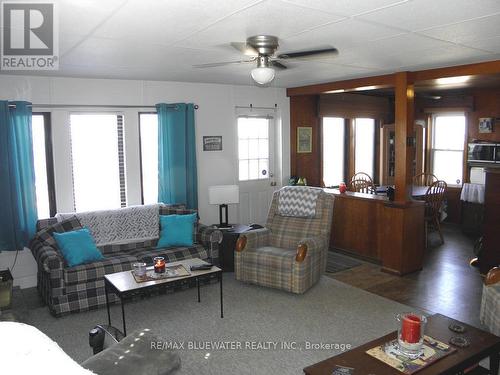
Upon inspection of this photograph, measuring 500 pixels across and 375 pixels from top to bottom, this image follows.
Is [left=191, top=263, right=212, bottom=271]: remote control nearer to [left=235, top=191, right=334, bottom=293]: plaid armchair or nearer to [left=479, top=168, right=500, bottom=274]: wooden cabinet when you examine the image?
[left=235, top=191, right=334, bottom=293]: plaid armchair

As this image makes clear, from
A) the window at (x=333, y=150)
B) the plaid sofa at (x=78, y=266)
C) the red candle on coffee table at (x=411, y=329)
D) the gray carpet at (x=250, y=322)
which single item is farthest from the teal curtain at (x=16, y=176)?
the window at (x=333, y=150)

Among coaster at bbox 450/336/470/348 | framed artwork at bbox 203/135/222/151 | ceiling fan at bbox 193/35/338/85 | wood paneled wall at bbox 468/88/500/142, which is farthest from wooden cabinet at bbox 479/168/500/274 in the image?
framed artwork at bbox 203/135/222/151

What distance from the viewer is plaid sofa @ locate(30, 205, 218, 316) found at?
389 centimetres

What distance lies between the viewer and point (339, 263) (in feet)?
17.9

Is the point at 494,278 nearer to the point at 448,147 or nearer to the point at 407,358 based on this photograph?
the point at 407,358

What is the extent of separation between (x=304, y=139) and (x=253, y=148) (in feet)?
3.05

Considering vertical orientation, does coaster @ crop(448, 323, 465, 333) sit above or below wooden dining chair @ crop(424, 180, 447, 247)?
below

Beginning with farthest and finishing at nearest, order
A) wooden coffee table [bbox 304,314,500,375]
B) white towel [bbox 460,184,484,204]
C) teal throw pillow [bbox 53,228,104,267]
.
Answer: white towel [bbox 460,184,484,204] → teal throw pillow [bbox 53,228,104,267] → wooden coffee table [bbox 304,314,500,375]

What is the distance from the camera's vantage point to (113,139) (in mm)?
5254

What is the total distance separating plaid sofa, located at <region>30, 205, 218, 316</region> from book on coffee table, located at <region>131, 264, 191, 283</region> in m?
0.56

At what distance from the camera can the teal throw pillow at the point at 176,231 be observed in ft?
15.8

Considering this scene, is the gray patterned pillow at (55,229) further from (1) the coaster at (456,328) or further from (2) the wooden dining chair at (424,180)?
(2) the wooden dining chair at (424,180)

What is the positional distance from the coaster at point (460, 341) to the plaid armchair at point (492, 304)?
844 millimetres

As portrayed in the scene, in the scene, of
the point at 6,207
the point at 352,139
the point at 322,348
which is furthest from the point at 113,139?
the point at 352,139
